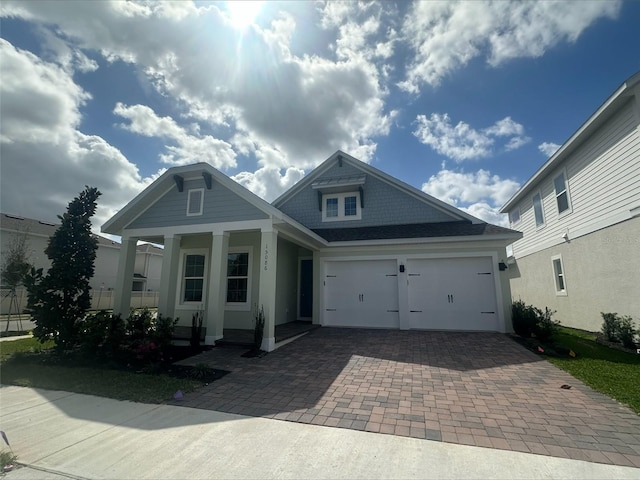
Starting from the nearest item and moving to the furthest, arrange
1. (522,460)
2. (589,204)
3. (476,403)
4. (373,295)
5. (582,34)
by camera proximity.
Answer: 1. (522,460)
2. (476,403)
3. (582,34)
4. (589,204)
5. (373,295)

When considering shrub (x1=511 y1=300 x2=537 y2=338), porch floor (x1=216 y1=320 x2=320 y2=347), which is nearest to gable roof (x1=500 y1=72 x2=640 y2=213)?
shrub (x1=511 y1=300 x2=537 y2=338)

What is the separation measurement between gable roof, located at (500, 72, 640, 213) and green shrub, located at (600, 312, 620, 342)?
Result: 5996 millimetres

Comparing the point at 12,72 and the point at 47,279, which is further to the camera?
the point at 47,279

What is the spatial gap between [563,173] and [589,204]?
231 cm

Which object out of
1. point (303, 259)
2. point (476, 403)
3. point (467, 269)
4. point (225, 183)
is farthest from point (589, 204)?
point (225, 183)

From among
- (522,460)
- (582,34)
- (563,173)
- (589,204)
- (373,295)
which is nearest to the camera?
(522,460)

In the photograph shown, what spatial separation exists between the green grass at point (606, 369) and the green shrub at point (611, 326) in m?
0.46

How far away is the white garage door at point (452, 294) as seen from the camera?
31.7 ft

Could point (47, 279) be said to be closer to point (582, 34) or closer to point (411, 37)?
point (411, 37)

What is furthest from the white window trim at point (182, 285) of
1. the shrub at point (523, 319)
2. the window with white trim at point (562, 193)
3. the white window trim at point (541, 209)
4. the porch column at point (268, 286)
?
the white window trim at point (541, 209)

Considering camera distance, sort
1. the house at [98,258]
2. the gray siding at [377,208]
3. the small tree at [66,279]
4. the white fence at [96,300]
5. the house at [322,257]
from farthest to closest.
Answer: the house at [98,258] → the white fence at [96,300] → the gray siding at [377,208] → the house at [322,257] → the small tree at [66,279]

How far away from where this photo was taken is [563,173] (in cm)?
1134

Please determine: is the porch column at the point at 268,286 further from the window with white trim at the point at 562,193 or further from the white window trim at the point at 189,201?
the window with white trim at the point at 562,193

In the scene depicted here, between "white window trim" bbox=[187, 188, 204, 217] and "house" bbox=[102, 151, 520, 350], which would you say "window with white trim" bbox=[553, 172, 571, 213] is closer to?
"house" bbox=[102, 151, 520, 350]
